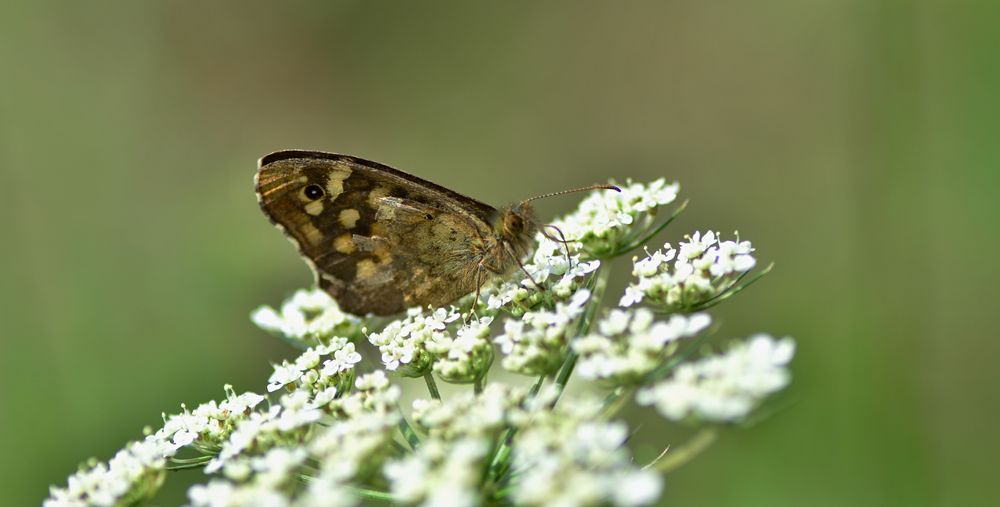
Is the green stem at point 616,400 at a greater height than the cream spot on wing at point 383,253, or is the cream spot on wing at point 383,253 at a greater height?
the cream spot on wing at point 383,253

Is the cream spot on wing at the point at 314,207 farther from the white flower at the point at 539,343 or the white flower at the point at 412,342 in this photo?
the white flower at the point at 539,343

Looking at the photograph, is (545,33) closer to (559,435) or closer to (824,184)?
(824,184)

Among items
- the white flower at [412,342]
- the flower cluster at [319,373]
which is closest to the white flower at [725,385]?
the white flower at [412,342]

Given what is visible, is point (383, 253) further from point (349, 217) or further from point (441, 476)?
point (441, 476)

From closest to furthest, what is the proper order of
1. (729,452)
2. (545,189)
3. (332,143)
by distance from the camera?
(729,452), (545,189), (332,143)

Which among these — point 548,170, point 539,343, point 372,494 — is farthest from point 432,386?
point 548,170

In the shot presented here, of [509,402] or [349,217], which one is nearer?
[509,402]

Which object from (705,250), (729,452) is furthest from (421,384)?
(705,250)
